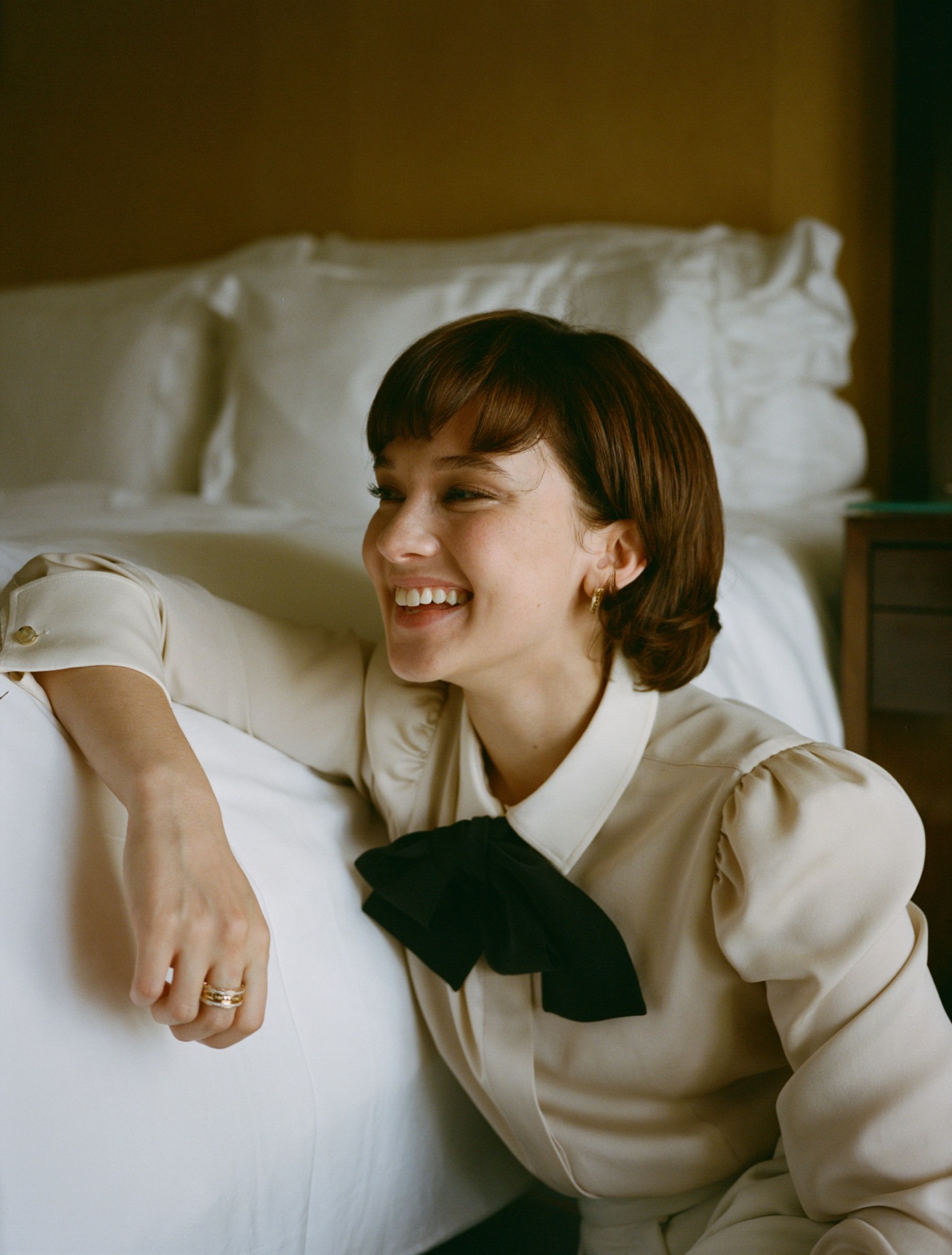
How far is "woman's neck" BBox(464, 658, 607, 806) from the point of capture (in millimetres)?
986

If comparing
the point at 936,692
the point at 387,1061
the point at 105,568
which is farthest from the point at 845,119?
the point at 387,1061

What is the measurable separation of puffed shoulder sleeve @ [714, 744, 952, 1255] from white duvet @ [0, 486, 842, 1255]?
32cm

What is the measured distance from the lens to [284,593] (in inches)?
45.5

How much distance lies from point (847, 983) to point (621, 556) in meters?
0.39

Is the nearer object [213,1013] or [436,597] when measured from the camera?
[213,1013]

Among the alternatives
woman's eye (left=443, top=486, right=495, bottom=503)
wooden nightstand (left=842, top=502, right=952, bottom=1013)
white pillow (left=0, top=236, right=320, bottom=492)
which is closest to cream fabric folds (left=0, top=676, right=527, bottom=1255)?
woman's eye (left=443, top=486, right=495, bottom=503)

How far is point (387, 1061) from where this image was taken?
931 millimetres

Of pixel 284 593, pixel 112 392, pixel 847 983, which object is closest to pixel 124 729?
pixel 284 593

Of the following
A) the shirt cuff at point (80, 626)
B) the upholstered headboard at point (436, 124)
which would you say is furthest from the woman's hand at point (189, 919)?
the upholstered headboard at point (436, 124)

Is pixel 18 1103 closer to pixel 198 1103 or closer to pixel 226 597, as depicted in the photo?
pixel 198 1103

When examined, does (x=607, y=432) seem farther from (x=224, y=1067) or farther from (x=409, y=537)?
(x=224, y=1067)

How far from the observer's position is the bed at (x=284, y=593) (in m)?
0.73

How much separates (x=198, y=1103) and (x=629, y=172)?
2.06 metres

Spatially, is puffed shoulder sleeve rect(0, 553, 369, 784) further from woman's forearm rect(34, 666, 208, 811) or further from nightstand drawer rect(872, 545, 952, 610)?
nightstand drawer rect(872, 545, 952, 610)
